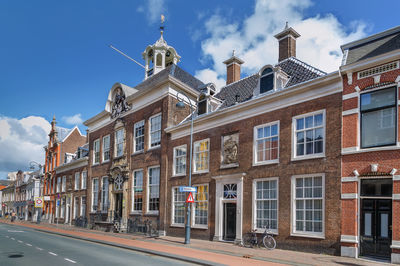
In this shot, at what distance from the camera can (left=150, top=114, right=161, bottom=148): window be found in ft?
87.6

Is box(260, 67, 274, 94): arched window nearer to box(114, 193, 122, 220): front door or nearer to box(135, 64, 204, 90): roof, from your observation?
box(135, 64, 204, 90): roof

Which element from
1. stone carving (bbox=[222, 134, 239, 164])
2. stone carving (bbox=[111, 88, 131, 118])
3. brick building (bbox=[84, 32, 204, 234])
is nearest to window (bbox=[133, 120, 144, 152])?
brick building (bbox=[84, 32, 204, 234])

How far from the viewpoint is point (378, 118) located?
1400cm

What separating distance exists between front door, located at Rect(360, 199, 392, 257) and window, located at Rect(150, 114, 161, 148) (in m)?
15.9

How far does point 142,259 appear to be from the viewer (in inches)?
528

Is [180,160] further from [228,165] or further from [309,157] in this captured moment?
[309,157]

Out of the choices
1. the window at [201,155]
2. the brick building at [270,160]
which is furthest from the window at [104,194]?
the window at [201,155]

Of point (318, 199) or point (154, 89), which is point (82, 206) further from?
point (318, 199)

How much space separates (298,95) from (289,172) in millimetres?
3593

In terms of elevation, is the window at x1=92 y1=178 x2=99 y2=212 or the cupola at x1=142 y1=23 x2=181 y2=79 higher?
the cupola at x1=142 y1=23 x2=181 y2=79

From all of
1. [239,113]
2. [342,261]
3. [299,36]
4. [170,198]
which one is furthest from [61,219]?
[342,261]

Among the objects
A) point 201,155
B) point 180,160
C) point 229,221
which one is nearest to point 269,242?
point 229,221

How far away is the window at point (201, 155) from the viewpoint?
72.9 feet

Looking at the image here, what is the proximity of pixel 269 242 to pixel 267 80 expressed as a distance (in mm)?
8314
